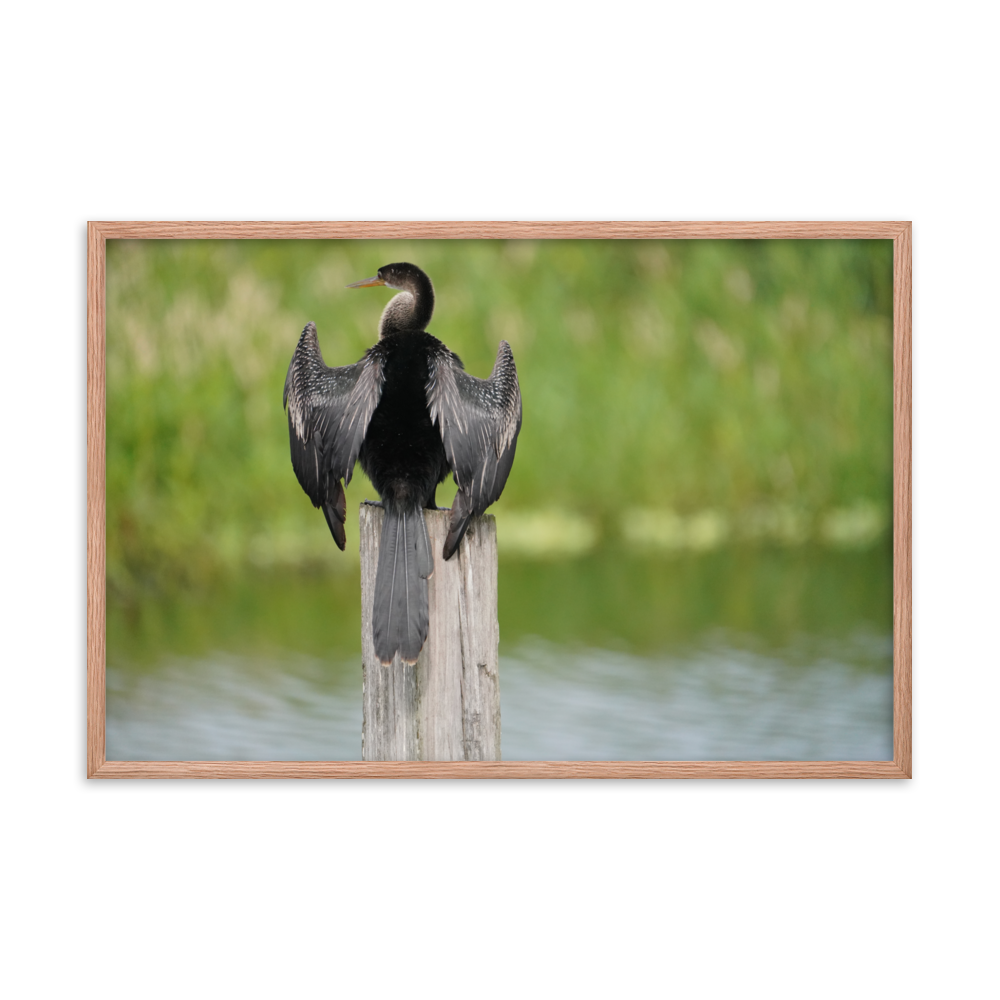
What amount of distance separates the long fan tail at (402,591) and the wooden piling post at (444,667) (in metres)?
0.05

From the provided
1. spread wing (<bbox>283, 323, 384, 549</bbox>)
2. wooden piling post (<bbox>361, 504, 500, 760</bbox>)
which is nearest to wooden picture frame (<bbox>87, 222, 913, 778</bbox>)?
wooden piling post (<bbox>361, 504, 500, 760</bbox>)

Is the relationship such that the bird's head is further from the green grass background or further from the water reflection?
the water reflection

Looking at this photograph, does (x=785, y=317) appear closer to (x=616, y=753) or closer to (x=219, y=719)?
(x=616, y=753)

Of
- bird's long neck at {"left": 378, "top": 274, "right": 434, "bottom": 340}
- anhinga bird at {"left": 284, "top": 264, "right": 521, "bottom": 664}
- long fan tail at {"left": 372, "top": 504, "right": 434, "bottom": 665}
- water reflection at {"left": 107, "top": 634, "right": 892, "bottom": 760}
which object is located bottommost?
water reflection at {"left": 107, "top": 634, "right": 892, "bottom": 760}

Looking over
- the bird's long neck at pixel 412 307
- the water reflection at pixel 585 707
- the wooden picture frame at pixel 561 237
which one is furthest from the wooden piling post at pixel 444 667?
the bird's long neck at pixel 412 307

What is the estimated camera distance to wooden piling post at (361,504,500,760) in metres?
3.10

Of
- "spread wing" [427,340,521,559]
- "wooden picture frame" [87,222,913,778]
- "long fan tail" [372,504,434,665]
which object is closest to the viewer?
"long fan tail" [372,504,434,665]

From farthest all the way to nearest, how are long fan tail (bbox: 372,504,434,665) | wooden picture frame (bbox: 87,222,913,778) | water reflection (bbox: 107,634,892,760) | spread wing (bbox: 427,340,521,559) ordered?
water reflection (bbox: 107,634,892,760), wooden picture frame (bbox: 87,222,913,778), spread wing (bbox: 427,340,521,559), long fan tail (bbox: 372,504,434,665)

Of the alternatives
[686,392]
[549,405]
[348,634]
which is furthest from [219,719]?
[686,392]

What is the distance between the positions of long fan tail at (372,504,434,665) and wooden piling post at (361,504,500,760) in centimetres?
5

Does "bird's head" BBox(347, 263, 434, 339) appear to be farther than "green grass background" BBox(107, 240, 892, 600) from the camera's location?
No

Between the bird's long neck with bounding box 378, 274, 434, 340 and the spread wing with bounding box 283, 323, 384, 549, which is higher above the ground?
the bird's long neck with bounding box 378, 274, 434, 340

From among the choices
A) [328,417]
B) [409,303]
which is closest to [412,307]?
[409,303]

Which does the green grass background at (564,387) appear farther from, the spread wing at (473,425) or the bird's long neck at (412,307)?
the spread wing at (473,425)
